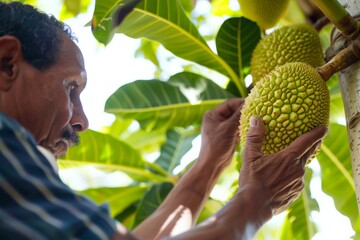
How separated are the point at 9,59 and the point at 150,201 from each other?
879mm

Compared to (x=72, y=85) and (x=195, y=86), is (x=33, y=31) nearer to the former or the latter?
(x=72, y=85)

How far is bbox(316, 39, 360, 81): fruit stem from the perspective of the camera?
3.77 feet

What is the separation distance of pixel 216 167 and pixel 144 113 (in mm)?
270

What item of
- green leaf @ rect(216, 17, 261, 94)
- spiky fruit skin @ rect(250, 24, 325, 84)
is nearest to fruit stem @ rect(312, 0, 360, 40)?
spiky fruit skin @ rect(250, 24, 325, 84)

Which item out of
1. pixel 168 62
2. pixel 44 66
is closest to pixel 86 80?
pixel 44 66

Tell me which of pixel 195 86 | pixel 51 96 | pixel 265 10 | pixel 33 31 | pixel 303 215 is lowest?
pixel 303 215

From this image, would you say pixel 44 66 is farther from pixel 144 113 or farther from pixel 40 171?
pixel 144 113

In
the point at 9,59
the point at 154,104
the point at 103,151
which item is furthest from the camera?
the point at 103,151

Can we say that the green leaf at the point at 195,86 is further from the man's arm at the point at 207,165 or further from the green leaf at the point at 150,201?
the green leaf at the point at 150,201

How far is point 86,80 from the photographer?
1.15 m

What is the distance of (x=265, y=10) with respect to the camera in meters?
1.42

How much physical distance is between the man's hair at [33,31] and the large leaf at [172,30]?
15.2 inches

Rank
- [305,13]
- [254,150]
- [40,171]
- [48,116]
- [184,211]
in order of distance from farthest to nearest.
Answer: [305,13] → [184,211] → [254,150] → [48,116] → [40,171]

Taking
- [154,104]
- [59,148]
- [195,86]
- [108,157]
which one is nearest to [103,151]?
[108,157]
